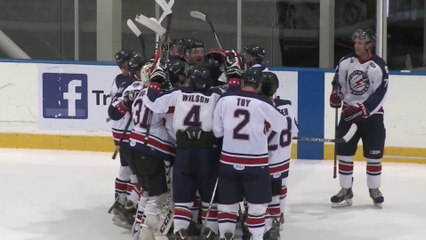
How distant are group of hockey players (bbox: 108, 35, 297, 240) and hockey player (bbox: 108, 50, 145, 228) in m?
0.01

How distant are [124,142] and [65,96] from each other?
2974 millimetres

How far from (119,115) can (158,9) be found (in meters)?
4.59

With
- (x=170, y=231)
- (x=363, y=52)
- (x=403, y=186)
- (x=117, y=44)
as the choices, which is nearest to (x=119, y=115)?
(x=170, y=231)

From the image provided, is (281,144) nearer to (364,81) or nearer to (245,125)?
(245,125)

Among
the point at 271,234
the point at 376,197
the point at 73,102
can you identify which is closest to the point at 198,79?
the point at 271,234

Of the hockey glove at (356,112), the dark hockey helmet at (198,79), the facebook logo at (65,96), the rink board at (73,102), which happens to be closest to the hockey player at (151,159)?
the dark hockey helmet at (198,79)

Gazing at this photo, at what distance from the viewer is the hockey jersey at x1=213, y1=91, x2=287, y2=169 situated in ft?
13.0

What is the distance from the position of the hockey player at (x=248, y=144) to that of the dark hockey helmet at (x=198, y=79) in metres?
0.13

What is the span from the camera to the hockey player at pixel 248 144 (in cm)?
396

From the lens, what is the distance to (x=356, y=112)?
5188 millimetres

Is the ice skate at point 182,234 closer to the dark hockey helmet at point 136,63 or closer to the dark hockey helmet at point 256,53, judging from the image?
the dark hockey helmet at point 136,63

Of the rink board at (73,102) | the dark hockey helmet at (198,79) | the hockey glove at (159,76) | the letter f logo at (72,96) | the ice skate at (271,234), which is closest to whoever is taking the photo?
the dark hockey helmet at (198,79)

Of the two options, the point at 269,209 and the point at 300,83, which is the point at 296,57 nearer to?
the point at 300,83

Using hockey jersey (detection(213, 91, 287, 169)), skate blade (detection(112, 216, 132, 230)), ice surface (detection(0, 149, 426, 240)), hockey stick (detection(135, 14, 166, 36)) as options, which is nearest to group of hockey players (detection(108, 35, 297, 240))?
hockey jersey (detection(213, 91, 287, 169))
